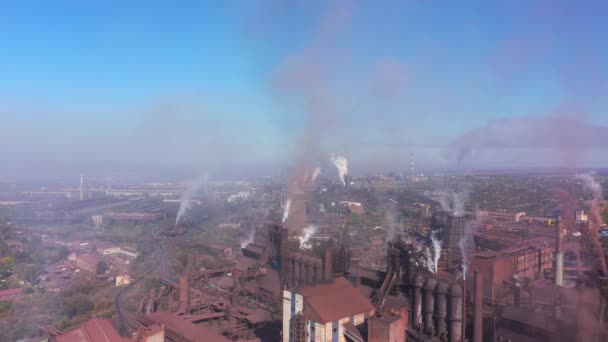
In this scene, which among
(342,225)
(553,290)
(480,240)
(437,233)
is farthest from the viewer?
(342,225)

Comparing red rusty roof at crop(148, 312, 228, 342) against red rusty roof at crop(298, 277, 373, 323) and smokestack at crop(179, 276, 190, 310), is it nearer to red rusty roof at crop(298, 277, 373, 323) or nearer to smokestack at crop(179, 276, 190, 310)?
smokestack at crop(179, 276, 190, 310)

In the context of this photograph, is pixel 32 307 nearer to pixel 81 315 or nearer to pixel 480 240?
pixel 81 315

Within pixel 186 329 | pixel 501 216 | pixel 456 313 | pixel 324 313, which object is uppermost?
pixel 456 313

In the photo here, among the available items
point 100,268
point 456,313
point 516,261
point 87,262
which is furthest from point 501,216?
point 87,262

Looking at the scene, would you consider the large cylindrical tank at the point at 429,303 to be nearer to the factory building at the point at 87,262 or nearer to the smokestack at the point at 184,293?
the smokestack at the point at 184,293

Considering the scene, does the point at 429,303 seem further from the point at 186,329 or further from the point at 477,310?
the point at 186,329

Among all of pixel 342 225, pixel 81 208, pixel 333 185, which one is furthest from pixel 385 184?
pixel 81 208
